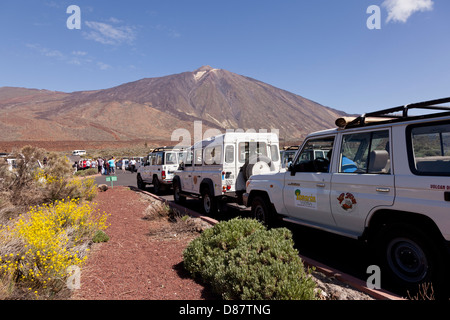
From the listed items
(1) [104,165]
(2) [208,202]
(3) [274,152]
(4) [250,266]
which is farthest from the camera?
(1) [104,165]

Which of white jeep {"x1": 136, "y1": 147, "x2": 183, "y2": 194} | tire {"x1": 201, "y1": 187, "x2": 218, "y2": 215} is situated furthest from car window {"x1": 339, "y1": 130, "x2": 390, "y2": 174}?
white jeep {"x1": 136, "y1": 147, "x2": 183, "y2": 194}

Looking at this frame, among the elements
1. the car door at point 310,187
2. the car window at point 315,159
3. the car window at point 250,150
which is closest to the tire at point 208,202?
the car window at point 250,150

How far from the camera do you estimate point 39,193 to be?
340 inches

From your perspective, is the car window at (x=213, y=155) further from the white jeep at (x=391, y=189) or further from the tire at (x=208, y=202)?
the white jeep at (x=391, y=189)

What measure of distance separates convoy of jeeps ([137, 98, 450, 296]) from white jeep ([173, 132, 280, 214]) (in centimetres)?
169

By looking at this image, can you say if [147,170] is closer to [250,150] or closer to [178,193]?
[178,193]

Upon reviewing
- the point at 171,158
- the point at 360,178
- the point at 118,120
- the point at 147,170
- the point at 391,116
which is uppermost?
the point at 118,120

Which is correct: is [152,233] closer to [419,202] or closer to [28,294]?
[28,294]

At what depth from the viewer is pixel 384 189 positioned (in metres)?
3.86

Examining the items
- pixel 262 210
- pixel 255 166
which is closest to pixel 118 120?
pixel 255 166

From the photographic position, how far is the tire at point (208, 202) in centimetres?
845

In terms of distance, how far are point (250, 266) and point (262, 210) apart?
2.98m

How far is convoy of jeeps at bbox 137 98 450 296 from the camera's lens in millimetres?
3410
